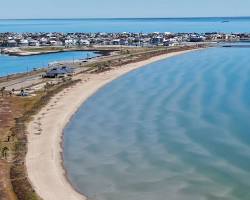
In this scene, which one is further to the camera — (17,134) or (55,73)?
(55,73)

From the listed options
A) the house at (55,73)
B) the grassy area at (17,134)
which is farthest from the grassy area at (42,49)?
the grassy area at (17,134)

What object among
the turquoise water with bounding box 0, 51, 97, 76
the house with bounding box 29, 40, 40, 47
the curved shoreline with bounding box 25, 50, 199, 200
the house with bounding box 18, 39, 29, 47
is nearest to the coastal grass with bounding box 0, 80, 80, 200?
the curved shoreline with bounding box 25, 50, 199, 200

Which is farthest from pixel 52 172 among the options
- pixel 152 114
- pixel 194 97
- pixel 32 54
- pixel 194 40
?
pixel 194 40

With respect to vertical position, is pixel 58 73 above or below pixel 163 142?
above

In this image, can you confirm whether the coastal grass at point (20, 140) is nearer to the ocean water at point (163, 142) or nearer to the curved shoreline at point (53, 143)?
the curved shoreline at point (53, 143)

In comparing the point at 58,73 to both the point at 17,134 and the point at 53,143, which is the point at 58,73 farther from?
the point at 53,143

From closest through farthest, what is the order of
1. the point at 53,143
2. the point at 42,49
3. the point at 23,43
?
the point at 53,143 → the point at 42,49 → the point at 23,43

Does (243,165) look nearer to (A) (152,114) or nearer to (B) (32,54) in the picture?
(A) (152,114)

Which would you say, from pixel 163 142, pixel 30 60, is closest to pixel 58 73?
pixel 30 60
